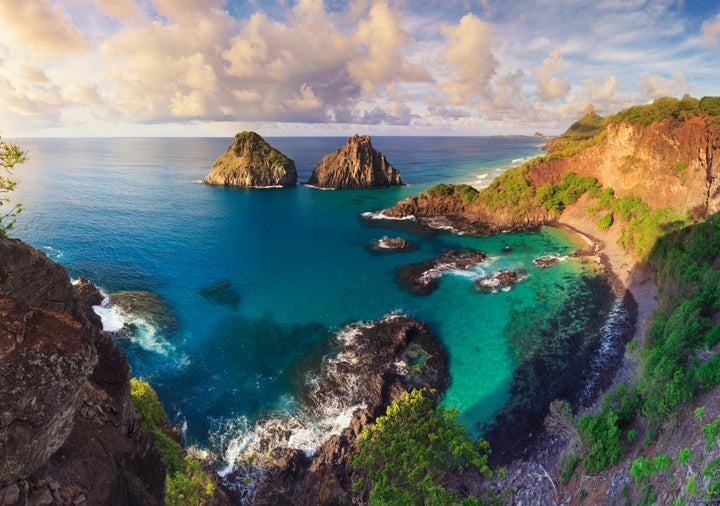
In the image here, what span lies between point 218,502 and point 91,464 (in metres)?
14.5

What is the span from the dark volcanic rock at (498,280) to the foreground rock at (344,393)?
1662 centimetres

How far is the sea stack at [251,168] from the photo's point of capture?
152000mm

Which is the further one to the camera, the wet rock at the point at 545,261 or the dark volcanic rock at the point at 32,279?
the wet rock at the point at 545,261

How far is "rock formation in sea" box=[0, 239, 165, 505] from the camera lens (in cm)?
1107

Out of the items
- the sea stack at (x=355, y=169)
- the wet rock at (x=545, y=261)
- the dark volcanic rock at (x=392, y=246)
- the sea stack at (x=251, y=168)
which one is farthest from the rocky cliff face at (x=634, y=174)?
the sea stack at (x=251, y=168)

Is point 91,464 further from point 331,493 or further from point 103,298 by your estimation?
point 103,298

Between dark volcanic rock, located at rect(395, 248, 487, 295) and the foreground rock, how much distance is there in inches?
427

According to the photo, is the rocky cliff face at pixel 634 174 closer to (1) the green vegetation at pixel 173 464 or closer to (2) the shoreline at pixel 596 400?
(2) the shoreline at pixel 596 400

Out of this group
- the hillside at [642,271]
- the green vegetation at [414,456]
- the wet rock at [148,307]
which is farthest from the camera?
the wet rock at [148,307]

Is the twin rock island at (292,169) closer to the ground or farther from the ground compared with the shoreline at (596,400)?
farther from the ground

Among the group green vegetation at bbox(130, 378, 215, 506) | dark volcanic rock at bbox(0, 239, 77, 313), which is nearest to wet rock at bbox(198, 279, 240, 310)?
green vegetation at bbox(130, 378, 215, 506)

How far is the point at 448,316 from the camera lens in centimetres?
5141

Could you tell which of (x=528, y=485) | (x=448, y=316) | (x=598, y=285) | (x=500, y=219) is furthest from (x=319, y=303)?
(x=500, y=219)

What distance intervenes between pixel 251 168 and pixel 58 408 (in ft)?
493
